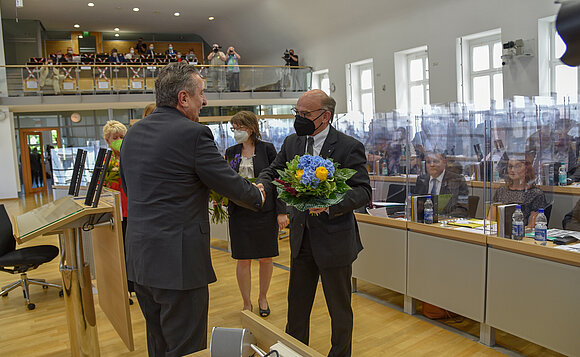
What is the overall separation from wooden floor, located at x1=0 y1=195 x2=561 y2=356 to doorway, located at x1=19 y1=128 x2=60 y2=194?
13.5 m

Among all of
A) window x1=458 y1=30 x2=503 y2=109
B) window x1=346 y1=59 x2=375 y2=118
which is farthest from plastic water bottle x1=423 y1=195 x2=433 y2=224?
window x1=346 y1=59 x2=375 y2=118

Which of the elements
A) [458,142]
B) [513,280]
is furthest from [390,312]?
[458,142]

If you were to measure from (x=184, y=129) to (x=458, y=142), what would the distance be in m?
2.76

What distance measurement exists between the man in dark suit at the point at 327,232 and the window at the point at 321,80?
48.7ft

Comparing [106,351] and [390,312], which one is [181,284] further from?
[390,312]

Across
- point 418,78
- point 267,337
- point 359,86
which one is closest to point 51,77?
point 359,86

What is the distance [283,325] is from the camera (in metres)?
3.55

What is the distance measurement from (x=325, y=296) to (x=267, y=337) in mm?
1182

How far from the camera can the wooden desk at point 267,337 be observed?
1356 mm

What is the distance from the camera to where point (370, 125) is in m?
5.48

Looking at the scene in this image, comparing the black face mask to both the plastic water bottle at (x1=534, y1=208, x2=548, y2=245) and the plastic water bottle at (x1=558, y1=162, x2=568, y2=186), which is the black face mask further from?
the plastic water bottle at (x1=558, y1=162, x2=568, y2=186)

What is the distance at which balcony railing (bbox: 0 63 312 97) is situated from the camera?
1395cm

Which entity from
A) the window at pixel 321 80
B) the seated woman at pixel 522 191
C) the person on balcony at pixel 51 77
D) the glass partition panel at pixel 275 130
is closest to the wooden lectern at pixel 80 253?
the seated woman at pixel 522 191

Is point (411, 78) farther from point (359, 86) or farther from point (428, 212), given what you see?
point (428, 212)
